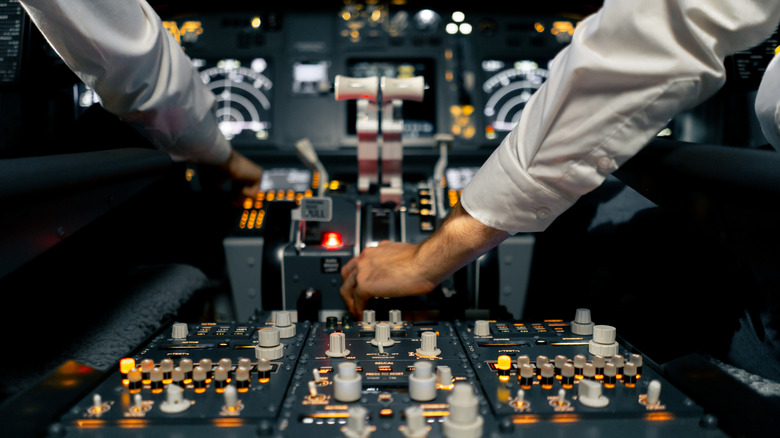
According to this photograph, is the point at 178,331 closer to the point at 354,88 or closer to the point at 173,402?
the point at 173,402

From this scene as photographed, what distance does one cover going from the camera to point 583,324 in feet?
3.42

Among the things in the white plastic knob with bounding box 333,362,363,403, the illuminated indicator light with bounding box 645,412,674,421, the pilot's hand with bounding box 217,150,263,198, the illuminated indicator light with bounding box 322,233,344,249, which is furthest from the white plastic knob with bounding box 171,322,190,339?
the pilot's hand with bounding box 217,150,263,198

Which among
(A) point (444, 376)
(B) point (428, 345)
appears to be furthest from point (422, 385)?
(B) point (428, 345)

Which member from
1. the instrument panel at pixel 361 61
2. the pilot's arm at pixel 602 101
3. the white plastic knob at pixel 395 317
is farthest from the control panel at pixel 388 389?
the instrument panel at pixel 361 61

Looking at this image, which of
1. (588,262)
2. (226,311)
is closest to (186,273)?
(226,311)

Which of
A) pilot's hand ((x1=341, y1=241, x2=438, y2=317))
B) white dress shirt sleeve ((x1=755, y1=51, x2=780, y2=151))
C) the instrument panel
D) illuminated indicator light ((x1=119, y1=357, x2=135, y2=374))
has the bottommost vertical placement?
illuminated indicator light ((x1=119, y1=357, x2=135, y2=374))

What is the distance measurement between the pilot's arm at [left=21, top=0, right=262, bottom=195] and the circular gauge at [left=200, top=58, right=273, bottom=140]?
75 cm

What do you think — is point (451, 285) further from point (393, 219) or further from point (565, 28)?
point (565, 28)

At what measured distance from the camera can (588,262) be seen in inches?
58.9

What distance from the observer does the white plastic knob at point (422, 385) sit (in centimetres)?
77

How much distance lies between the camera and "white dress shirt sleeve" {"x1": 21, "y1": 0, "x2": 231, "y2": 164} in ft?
3.74

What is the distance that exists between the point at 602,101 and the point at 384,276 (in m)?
0.53

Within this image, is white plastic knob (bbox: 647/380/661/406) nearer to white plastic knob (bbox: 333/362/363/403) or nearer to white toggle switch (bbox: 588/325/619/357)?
white toggle switch (bbox: 588/325/619/357)

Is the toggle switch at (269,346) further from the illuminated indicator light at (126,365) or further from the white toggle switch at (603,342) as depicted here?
the white toggle switch at (603,342)
